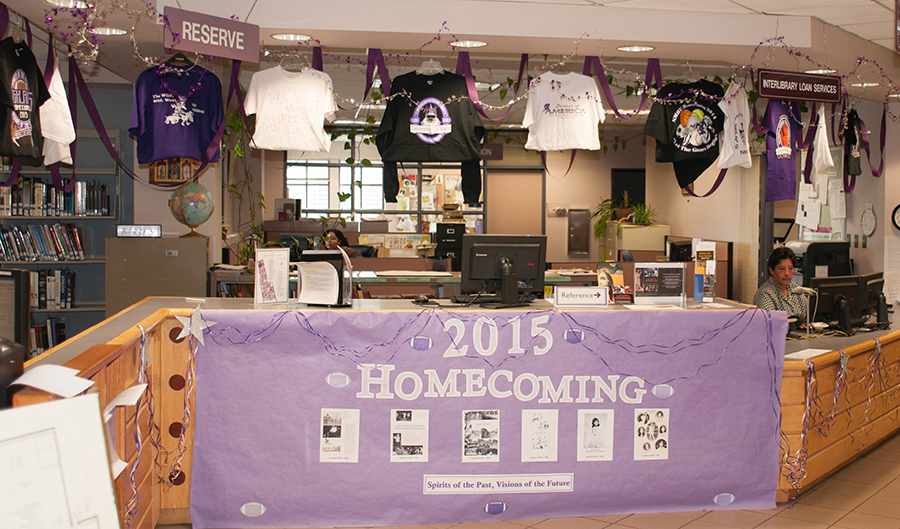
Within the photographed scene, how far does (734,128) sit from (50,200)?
5.87 metres

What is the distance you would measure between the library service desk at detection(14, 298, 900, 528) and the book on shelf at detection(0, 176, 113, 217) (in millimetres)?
3452

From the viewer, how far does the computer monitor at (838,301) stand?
4.27 meters

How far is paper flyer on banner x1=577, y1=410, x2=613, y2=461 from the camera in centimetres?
332

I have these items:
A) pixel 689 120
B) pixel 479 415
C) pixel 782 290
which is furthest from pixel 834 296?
pixel 479 415

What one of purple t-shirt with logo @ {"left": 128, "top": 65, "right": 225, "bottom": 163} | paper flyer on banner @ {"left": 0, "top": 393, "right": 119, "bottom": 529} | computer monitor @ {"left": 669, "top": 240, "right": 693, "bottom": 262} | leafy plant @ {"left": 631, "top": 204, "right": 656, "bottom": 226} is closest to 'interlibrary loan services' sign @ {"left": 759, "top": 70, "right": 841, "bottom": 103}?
computer monitor @ {"left": 669, "top": 240, "right": 693, "bottom": 262}

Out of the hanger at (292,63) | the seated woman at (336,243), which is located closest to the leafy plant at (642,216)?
the seated woman at (336,243)

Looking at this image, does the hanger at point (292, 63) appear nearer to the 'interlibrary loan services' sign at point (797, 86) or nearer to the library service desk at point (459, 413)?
the library service desk at point (459, 413)

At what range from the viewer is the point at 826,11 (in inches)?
194

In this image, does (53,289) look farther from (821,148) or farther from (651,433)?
(821,148)

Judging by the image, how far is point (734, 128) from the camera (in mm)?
5262

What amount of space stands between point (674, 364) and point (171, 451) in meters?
2.47

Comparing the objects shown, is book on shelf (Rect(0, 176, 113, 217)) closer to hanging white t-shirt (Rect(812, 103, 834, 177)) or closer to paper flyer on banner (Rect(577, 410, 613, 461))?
paper flyer on banner (Rect(577, 410, 613, 461))

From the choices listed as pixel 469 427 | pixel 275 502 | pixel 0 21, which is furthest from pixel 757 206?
pixel 0 21

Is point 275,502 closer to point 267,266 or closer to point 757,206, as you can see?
point 267,266
